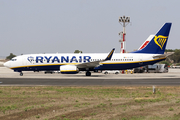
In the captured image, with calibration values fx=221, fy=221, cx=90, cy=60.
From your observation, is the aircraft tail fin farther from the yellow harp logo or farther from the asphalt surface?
the asphalt surface

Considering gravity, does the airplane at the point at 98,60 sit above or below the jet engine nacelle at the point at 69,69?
above

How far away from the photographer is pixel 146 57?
39.8 metres

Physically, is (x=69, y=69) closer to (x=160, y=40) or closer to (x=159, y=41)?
(x=159, y=41)

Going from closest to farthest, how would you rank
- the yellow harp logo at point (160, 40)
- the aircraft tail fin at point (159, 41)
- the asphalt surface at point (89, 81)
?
the asphalt surface at point (89, 81) < the aircraft tail fin at point (159, 41) < the yellow harp logo at point (160, 40)

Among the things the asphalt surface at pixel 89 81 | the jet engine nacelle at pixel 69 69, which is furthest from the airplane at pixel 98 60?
the asphalt surface at pixel 89 81

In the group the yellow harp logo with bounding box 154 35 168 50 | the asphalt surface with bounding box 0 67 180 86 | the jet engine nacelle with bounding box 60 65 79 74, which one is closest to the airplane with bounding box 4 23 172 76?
the yellow harp logo with bounding box 154 35 168 50

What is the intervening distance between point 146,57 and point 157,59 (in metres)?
1.97

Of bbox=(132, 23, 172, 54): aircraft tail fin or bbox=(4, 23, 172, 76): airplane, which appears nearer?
bbox=(4, 23, 172, 76): airplane

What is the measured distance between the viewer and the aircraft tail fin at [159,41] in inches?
1555

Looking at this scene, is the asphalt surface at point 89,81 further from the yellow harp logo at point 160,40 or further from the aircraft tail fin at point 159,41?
the yellow harp logo at point 160,40

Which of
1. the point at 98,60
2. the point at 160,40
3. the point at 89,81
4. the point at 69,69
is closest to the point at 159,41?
the point at 160,40

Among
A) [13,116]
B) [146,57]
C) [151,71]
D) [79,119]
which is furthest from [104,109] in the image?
[151,71]

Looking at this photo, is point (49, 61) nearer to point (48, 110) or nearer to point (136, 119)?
point (48, 110)

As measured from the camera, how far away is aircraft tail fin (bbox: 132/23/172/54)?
39.5m
